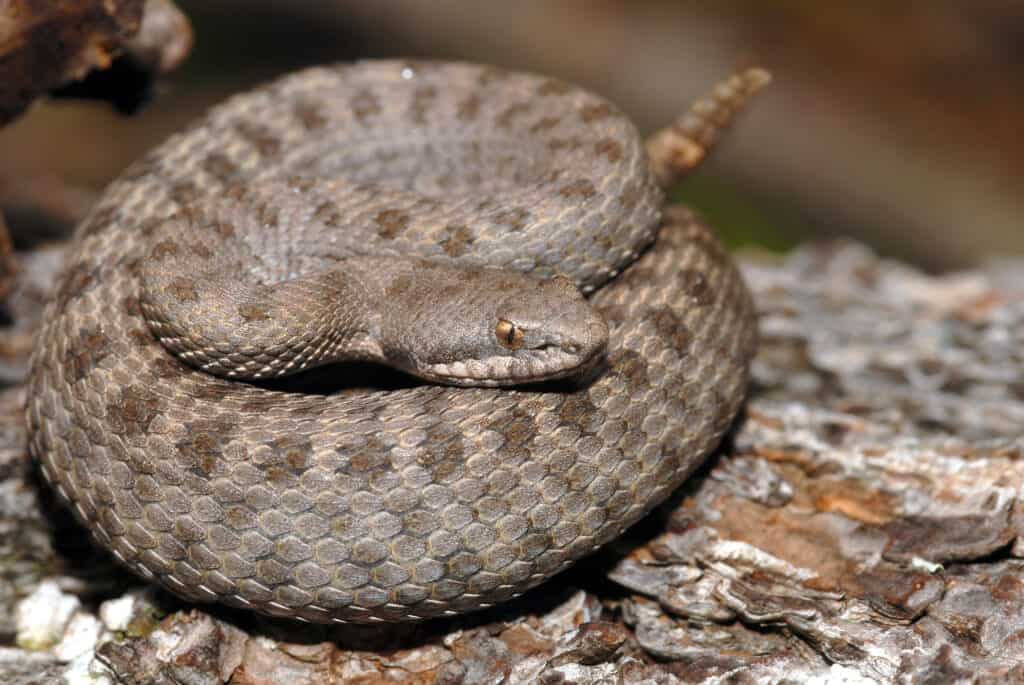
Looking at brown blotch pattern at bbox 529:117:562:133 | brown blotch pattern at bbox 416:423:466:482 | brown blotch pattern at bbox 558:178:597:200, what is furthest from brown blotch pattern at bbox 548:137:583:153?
brown blotch pattern at bbox 416:423:466:482

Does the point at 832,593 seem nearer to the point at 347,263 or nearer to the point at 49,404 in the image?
the point at 347,263

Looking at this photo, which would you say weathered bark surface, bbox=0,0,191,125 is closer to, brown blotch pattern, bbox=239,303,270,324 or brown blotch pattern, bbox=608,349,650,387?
brown blotch pattern, bbox=239,303,270,324

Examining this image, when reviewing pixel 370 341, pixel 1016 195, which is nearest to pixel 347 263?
pixel 370 341

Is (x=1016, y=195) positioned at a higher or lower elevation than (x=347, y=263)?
lower

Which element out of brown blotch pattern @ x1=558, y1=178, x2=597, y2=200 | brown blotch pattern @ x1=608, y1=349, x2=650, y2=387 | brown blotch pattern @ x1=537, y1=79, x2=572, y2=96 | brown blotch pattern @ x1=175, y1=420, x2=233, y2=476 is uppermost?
brown blotch pattern @ x1=537, y1=79, x2=572, y2=96

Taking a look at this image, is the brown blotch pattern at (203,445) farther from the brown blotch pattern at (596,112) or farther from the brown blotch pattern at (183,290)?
the brown blotch pattern at (596,112)

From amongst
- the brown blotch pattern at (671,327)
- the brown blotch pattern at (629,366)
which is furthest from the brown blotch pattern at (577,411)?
the brown blotch pattern at (671,327)

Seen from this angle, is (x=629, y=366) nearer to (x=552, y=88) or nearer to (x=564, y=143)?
(x=564, y=143)
